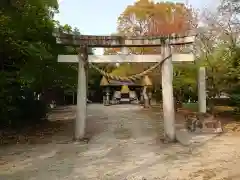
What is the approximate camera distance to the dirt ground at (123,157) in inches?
276

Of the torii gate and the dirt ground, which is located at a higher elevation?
the torii gate

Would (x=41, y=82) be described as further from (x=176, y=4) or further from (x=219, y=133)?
(x=176, y=4)

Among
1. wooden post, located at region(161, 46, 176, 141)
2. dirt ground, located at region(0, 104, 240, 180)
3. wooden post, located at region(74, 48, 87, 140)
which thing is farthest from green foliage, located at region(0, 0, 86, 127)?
wooden post, located at region(161, 46, 176, 141)

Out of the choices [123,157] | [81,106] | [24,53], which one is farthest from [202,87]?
[24,53]

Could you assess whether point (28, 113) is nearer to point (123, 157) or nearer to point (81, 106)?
point (81, 106)

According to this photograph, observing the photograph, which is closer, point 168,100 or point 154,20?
point 168,100

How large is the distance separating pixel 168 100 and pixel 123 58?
2049 mm

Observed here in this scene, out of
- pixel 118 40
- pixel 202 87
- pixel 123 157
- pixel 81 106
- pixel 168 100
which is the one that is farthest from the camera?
pixel 202 87

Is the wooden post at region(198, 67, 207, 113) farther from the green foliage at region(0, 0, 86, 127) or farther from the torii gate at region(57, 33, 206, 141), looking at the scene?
the green foliage at region(0, 0, 86, 127)

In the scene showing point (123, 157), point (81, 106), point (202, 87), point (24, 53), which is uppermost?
point (24, 53)

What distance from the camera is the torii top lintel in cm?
1091

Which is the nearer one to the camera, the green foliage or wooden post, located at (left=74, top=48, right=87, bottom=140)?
the green foliage

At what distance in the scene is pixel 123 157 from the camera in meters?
8.62

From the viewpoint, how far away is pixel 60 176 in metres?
6.97
